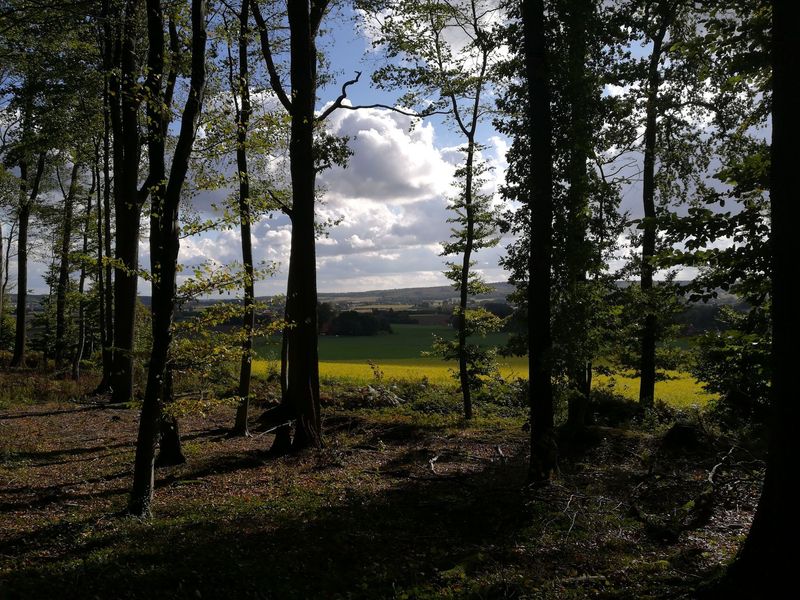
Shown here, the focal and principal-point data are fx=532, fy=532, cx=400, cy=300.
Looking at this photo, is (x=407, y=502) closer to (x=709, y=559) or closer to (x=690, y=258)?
(x=709, y=559)

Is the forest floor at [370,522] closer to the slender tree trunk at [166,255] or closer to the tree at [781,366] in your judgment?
the tree at [781,366]

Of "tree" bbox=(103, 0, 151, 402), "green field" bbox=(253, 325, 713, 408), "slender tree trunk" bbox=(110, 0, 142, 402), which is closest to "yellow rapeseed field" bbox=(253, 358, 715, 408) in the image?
"green field" bbox=(253, 325, 713, 408)

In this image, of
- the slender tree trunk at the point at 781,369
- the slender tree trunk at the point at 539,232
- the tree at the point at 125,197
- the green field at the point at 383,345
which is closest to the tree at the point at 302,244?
the slender tree trunk at the point at 539,232

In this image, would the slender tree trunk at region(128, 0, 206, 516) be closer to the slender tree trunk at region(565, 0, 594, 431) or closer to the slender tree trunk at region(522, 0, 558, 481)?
the slender tree trunk at region(522, 0, 558, 481)

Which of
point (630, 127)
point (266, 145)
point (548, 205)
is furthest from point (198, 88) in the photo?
point (630, 127)

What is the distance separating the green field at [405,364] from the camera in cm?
2056

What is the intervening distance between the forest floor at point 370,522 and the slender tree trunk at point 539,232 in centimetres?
71

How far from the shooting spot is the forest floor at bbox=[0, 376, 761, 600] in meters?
4.95

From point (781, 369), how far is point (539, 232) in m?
4.30

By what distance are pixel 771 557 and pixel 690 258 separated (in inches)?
125

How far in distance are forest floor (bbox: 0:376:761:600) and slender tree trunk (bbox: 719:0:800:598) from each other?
2.14ft

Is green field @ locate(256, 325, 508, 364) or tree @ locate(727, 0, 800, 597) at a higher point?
tree @ locate(727, 0, 800, 597)

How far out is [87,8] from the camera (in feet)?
36.4

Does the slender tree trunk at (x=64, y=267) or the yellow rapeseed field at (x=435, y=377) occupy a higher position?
the slender tree trunk at (x=64, y=267)
